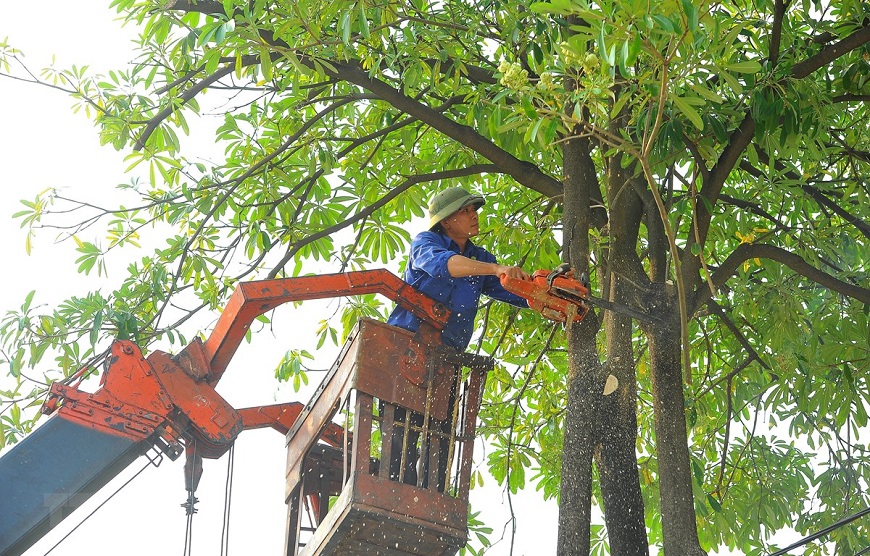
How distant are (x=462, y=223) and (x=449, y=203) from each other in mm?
128

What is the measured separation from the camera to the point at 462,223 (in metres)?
5.84

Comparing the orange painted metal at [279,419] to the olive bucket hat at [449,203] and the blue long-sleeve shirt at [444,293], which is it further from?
the olive bucket hat at [449,203]

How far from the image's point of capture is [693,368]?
887 cm

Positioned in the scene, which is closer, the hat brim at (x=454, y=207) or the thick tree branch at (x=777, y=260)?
the hat brim at (x=454, y=207)

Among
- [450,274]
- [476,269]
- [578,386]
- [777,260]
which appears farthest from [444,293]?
[777,260]

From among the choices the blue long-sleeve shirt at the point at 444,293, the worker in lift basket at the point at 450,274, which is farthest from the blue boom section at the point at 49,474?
the blue long-sleeve shirt at the point at 444,293

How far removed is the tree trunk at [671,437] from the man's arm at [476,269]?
969 millimetres

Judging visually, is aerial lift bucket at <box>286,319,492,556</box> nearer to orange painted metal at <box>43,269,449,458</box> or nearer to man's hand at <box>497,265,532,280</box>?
orange painted metal at <box>43,269,449,458</box>

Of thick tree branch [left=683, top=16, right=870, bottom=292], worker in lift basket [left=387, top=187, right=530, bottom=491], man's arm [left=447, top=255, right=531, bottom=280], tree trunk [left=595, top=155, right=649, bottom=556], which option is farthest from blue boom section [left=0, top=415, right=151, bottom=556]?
thick tree branch [left=683, top=16, right=870, bottom=292]

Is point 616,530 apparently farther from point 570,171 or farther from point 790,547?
point 570,171

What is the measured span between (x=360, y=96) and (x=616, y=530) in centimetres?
292

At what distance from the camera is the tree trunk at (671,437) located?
5.29m

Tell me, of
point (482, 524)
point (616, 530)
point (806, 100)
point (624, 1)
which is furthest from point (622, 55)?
point (482, 524)

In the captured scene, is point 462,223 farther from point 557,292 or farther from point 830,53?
point 830,53
